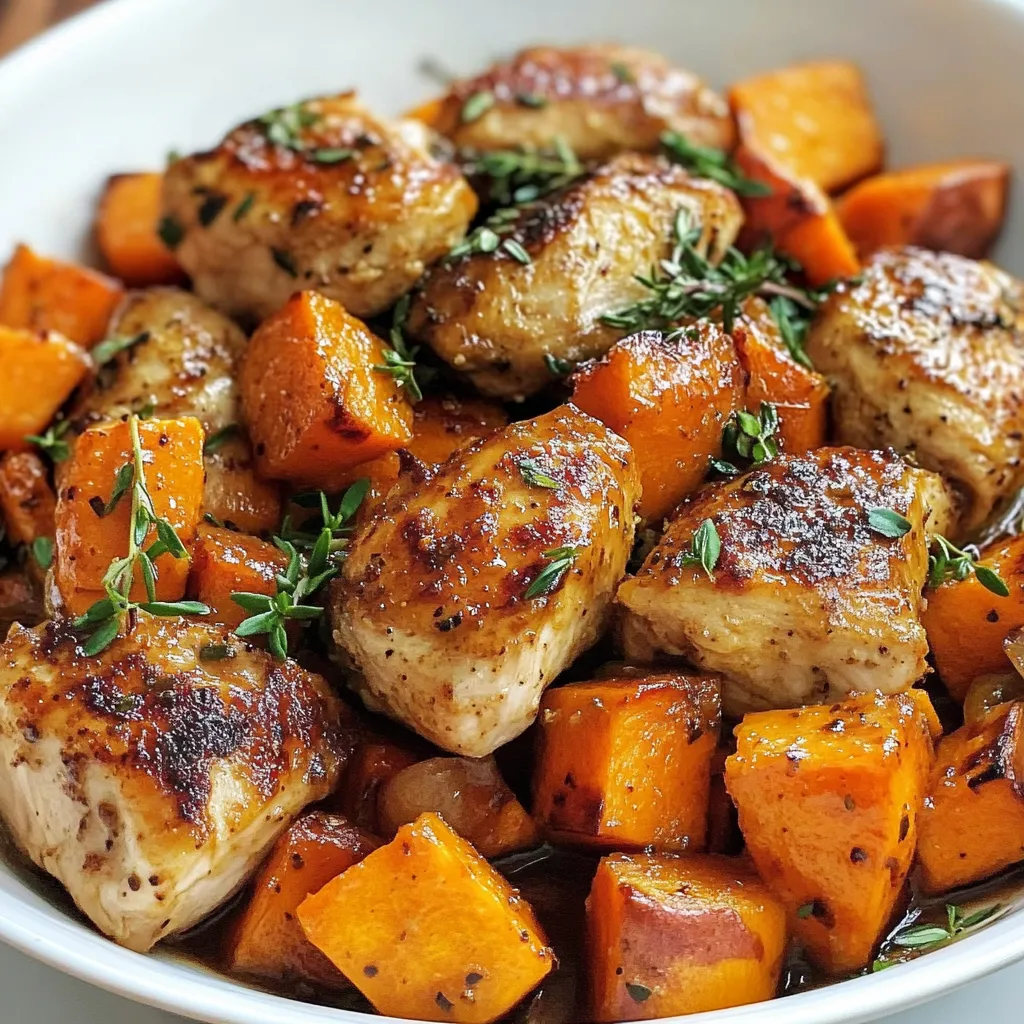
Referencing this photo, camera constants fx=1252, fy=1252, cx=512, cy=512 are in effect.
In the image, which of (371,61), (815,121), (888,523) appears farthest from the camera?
(371,61)

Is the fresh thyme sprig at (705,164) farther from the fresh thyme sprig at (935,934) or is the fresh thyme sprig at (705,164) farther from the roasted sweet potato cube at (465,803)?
the fresh thyme sprig at (935,934)

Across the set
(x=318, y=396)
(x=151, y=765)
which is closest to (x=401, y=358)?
(x=318, y=396)

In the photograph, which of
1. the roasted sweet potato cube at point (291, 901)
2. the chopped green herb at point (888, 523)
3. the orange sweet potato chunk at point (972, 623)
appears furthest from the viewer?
the orange sweet potato chunk at point (972, 623)

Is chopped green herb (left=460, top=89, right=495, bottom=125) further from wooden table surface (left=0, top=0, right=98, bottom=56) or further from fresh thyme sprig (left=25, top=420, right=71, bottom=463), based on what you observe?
wooden table surface (left=0, top=0, right=98, bottom=56)

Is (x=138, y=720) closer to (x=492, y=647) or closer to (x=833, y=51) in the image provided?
(x=492, y=647)

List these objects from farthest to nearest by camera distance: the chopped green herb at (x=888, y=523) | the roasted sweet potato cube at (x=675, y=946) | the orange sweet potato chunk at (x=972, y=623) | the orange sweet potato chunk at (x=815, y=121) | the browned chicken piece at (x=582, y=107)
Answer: the orange sweet potato chunk at (x=815, y=121), the browned chicken piece at (x=582, y=107), the orange sweet potato chunk at (x=972, y=623), the chopped green herb at (x=888, y=523), the roasted sweet potato cube at (x=675, y=946)

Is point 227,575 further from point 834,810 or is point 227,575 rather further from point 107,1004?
point 834,810

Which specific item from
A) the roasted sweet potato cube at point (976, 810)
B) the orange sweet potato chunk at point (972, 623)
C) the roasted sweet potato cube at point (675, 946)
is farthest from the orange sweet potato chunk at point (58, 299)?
the roasted sweet potato cube at point (976, 810)

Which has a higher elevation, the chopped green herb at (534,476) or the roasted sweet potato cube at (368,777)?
the chopped green herb at (534,476)
